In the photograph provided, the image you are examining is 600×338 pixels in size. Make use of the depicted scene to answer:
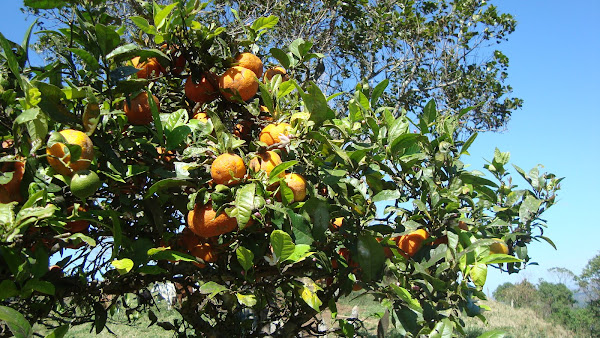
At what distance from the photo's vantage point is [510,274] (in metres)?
1.72

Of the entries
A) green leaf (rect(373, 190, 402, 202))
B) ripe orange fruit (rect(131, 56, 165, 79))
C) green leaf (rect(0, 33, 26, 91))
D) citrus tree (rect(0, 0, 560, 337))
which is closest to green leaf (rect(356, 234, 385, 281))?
citrus tree (rect(0, 0, 560, 337))

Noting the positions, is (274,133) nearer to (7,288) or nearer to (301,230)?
(301,230)

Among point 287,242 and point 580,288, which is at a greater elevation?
point 580,288

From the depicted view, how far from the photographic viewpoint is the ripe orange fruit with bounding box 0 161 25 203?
0.99 m

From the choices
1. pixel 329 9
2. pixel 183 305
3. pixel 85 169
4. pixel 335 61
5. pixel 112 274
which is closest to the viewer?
pixel 85 169

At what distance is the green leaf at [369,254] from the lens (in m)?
1.26

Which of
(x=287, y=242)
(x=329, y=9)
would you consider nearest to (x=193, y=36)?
(x=287, y=242)

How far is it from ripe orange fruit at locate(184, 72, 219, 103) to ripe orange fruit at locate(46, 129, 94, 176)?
1.36 ft

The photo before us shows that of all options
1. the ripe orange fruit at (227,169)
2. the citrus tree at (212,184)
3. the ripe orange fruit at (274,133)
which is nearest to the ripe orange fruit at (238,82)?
the citrus tree at (212,184)

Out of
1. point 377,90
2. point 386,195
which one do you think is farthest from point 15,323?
point 377,90

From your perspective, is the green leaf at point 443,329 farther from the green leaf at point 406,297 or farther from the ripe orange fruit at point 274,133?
the ripe orange fruit at point 274,133

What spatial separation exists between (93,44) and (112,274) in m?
0.62

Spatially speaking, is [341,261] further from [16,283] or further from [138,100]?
[16,283]

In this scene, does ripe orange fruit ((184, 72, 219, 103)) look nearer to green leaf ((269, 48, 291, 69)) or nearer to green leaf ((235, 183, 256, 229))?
green leaf ((269, 48, 291, 69))
